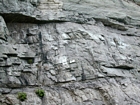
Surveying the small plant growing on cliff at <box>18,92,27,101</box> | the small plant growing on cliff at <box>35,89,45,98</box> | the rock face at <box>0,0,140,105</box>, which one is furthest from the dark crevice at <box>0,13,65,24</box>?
the small plant growing on cliff at <box>18,92,27,101</box>

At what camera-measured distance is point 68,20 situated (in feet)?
46.1

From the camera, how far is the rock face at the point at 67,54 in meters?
11.4

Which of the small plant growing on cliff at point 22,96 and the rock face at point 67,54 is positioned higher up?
the rock face at point 67,54

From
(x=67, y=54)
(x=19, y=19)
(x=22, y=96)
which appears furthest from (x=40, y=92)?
(x=19, y=19)

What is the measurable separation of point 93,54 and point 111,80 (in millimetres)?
1774

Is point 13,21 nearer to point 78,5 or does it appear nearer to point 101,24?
point 78,5

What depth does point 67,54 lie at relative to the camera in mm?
12586

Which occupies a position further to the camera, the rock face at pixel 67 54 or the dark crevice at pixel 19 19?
the dark crevice at pixel 19 19

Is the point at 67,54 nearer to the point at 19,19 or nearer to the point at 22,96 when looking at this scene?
the point at 22,96

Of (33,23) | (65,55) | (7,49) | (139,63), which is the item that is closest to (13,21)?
(33,23)

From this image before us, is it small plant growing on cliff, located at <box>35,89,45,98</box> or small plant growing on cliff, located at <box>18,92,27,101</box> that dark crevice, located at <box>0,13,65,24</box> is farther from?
small plant growing on cliff, located at <box>18,92,27,101</box>

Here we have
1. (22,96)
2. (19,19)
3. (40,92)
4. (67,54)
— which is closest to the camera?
(22,96)

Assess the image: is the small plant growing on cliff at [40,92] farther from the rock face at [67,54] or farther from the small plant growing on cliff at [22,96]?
the small plant growing on cliff at [22,96]

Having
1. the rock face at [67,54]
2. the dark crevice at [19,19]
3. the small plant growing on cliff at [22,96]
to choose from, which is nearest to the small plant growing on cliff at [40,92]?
the rock face at [67,54]
